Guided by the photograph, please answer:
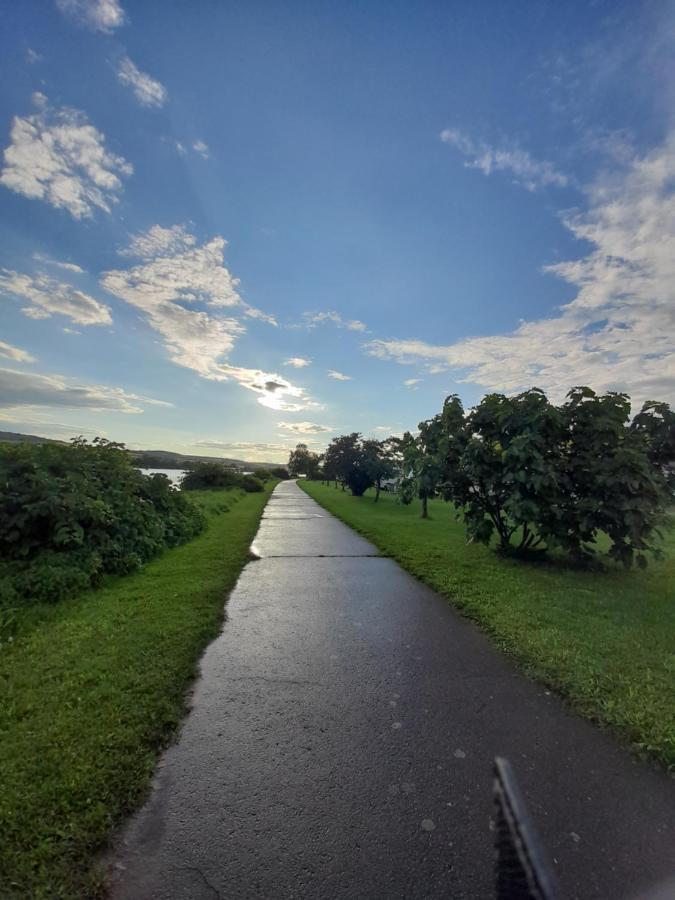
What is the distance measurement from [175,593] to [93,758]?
10.8ft

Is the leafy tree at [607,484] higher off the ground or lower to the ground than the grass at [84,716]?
higher

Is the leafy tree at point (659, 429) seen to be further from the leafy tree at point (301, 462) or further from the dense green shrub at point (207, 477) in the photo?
the leafy tree at point (301, 462)

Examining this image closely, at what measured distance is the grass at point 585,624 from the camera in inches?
128

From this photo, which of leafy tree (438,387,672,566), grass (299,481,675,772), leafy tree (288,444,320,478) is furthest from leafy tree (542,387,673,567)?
leafy tree (288,444,320,478)

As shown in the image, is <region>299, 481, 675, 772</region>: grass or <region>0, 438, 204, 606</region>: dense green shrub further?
<region>0, 438, 204, 606</region>: dense green shrub

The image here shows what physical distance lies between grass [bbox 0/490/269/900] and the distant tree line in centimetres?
487

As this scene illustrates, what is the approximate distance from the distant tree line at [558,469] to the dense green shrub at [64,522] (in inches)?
211

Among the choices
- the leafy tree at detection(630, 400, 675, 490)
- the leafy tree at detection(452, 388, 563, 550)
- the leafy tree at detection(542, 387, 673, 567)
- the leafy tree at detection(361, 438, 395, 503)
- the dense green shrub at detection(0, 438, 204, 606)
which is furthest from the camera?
the leafy tree at detection(361, 438, 395, 503)

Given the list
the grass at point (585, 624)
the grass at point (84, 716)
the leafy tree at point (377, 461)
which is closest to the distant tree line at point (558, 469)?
the grass at point (585, 624)

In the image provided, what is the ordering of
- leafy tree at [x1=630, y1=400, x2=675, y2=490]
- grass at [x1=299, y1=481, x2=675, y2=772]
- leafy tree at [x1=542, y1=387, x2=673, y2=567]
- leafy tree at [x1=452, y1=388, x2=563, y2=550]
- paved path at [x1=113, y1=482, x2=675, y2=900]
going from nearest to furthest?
paved path at [x1=113, y1=482, x2=675, y2=900] < grass at [x1=299, y1=481, x2=675, y2=772] < leafy tree at [x1=542, y1=387, x2=673, y2=567] < leafy tree at [x1=452, y1=388, x2=563, y2=550] < leafy tree at [x1=630, y1=400, x2=675, y2=490]

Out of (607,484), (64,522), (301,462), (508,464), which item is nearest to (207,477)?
(64,522)

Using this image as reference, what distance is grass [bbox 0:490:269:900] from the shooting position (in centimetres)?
203

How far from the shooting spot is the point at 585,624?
4.90 metres

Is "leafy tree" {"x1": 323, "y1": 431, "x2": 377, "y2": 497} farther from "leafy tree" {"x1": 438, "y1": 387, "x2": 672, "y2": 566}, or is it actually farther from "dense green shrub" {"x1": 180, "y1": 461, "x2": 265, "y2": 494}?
"leafy tree" {"x1": 438, "y1": 387, "x2": 672, "y2": 566}
